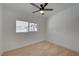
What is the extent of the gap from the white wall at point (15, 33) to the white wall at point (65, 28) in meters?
0.19

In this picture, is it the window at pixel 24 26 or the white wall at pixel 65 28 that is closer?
the window at pixel 24 26

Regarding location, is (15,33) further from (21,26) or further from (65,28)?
(65,28)

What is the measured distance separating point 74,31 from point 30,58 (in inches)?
41.1

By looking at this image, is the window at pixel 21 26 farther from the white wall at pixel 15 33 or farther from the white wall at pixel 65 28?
the white wall at pixel 65 28

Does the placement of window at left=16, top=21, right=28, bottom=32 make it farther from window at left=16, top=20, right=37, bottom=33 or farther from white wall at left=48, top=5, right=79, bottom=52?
white wall at left=48, top=5, right=79, bottom=52

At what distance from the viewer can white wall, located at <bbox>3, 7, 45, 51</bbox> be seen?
140 centimetres

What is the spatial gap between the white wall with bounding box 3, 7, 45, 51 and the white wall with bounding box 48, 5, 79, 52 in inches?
7.6

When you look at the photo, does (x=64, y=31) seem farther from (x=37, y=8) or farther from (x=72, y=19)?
(x=37, y=8)

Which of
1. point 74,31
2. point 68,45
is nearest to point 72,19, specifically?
point 74,31

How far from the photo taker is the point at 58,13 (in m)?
1.42

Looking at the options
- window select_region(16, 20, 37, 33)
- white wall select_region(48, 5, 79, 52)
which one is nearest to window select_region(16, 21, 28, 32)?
window select_region(16, 20, 37, 33)

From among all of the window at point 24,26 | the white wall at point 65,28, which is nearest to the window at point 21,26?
the window at point 24,26

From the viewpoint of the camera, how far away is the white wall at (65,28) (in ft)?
4.72

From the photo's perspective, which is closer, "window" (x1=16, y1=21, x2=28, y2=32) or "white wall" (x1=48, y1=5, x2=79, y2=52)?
"window" (x1=16, y1=21, x2=28, y2=32)
